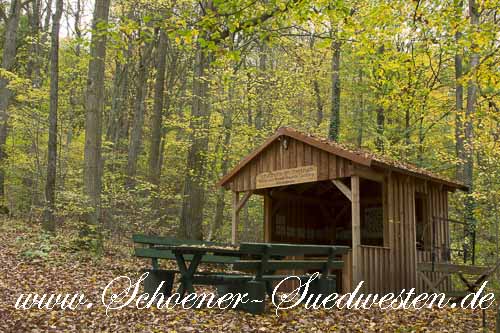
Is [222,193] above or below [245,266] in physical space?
above

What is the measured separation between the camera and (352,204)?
10.1 meters

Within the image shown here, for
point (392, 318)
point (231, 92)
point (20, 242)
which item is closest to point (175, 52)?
point (231, 92)

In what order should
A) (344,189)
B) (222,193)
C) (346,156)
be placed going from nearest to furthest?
(346,156) < (344,189) < (222,193)

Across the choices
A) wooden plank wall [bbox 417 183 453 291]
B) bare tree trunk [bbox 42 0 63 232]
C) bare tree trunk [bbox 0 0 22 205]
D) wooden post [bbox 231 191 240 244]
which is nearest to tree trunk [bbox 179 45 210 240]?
wooden post [bbox 231 191 240 244]

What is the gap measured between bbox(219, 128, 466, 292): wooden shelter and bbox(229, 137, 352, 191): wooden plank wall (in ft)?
0.07

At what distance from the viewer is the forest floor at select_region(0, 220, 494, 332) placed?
5977 millimetres

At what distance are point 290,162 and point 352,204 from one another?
2118mm

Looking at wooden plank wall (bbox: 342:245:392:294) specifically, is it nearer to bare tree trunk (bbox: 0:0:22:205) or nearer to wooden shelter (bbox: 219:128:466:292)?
wooden shelter (bbox: 219:128:466:292)

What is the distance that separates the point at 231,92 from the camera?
20750mm

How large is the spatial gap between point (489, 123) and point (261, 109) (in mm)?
9817

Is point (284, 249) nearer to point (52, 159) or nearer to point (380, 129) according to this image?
point (52, 159)

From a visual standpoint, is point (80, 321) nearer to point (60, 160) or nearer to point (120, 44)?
point (120, 44)

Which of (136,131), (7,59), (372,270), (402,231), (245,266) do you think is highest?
(7,59)

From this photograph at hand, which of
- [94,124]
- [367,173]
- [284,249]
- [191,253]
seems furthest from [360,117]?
[191,253]
